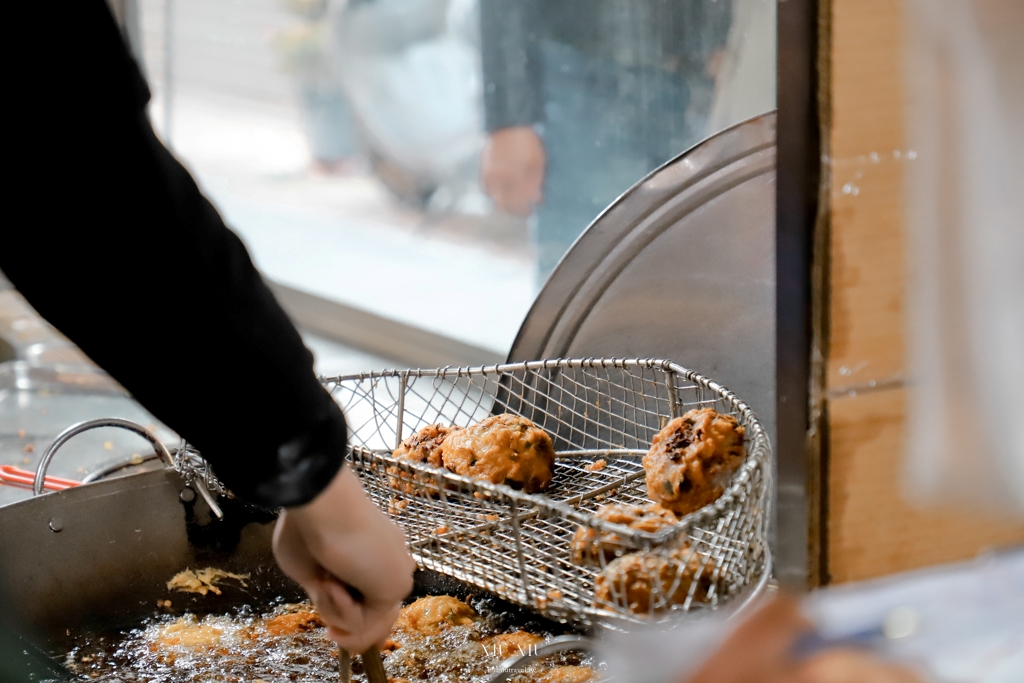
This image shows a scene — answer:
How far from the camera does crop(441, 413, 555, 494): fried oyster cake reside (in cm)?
106

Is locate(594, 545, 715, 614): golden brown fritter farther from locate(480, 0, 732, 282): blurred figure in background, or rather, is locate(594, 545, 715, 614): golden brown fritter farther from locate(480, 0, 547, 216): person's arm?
locate(480, 0, 547, 216): person's arm

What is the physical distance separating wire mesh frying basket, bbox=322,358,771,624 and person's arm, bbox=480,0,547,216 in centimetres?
132

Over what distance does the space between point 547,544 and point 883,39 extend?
1.81 ft

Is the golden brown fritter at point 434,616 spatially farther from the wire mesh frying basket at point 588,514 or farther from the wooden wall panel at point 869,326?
the wooden wall panel at point 869,326

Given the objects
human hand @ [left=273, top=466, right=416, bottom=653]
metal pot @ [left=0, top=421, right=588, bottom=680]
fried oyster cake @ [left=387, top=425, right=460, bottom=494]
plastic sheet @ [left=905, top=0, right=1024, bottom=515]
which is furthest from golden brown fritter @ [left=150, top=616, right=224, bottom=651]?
plastic sheet @ [left=905, top=0, right=1024, bottom=515]

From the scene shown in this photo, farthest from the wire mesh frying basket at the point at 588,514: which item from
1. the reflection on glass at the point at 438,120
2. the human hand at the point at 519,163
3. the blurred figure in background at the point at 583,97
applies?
the human hand at the point at 519,163

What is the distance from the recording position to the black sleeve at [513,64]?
2518 millimetres

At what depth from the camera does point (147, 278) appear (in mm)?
623

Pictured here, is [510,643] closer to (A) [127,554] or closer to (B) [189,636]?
(B) [189,636]

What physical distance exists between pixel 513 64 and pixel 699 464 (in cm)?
187

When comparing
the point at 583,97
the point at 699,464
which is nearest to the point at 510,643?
the point at 699,464

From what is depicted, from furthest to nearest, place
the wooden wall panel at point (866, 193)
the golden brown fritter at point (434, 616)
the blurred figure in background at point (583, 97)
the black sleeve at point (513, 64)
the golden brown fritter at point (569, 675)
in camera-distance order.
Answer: the black sleeve at point (513, 64), the blurred figure in background at point (583, 97), the golden brown fritter at point (434, 616), the golden brown fritter at point (569, 675), the wooden wall panel at point (866, 193)

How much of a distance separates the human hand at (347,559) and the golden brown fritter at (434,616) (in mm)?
384

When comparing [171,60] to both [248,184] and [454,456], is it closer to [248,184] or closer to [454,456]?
[248,184]
